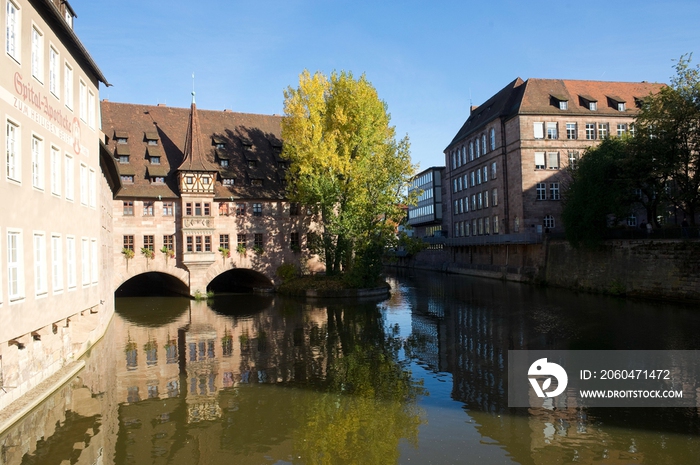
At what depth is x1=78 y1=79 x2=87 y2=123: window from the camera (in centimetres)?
1777

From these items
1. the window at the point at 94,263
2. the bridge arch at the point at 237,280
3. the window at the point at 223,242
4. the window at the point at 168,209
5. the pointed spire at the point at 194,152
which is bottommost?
the bridge arch at the point at 237,280

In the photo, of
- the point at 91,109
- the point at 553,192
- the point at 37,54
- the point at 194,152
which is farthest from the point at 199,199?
the point at 553,192

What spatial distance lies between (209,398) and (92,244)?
8.38 m

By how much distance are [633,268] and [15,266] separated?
32.0 metres

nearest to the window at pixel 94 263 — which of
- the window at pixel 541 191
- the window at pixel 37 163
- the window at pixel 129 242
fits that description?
the window at pixel 37 163

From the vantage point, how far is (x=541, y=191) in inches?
1903

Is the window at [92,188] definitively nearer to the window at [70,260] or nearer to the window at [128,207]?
the window at [70,260]

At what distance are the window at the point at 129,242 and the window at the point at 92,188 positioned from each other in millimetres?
17586

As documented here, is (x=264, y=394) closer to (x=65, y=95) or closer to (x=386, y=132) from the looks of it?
(x=65, y=95)

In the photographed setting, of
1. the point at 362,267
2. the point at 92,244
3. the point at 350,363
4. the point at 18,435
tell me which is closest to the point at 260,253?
the point at 362,267

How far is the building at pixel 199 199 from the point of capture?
36781 millimetres

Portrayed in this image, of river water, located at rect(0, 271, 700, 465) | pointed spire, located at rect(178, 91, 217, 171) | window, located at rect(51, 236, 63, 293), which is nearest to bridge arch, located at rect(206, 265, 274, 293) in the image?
pointed spire, located at rect(178, 91, 217, 171)

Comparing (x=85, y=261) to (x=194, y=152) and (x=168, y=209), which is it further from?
(x=194, y=152)

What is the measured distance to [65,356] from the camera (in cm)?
1644
